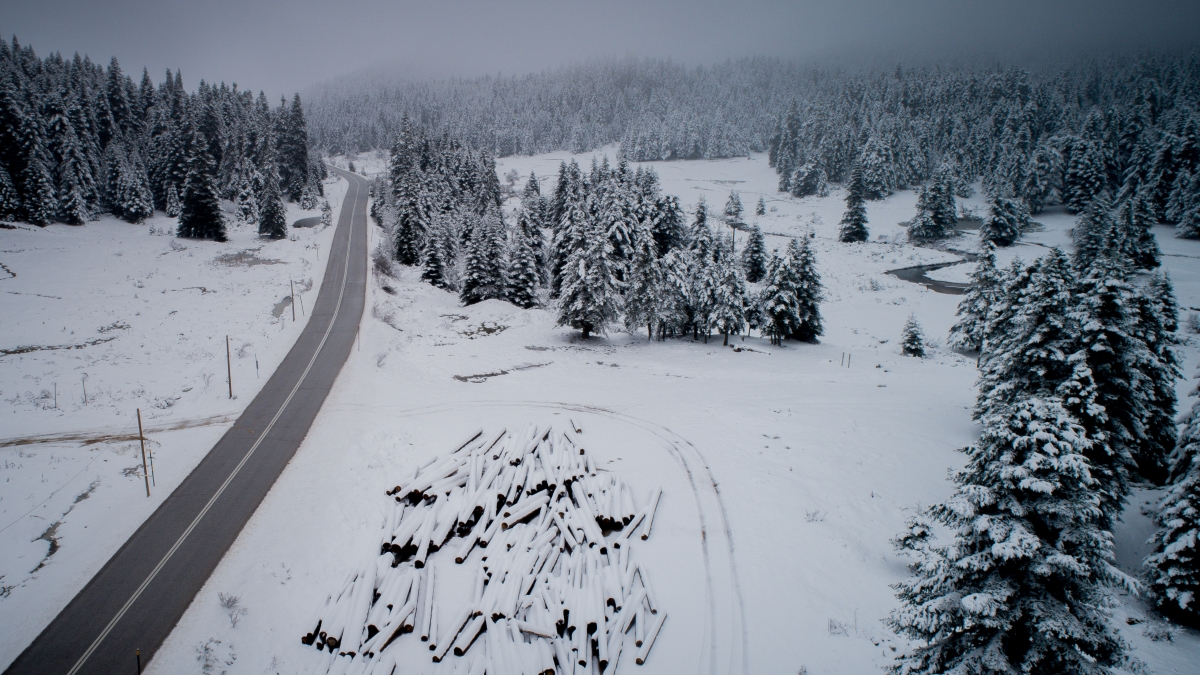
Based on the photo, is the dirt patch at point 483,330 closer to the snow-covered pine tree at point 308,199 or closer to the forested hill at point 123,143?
the forested hill at point 123,143

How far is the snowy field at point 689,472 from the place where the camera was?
1145 cm

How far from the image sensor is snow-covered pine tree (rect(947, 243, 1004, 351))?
1523 inches

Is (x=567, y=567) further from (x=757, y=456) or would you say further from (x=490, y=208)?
(x=490, y=208)

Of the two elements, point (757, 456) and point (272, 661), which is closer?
point (272, 661)

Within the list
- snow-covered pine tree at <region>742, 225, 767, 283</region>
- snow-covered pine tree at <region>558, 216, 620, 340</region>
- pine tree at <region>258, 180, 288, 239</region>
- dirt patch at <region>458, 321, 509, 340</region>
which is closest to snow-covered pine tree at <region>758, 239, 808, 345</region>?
snow-covered pine tree at <region>558, 216, 620, 340</region>

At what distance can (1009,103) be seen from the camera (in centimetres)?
11762

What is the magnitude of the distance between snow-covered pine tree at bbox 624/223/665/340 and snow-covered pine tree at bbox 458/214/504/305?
49.0 feet

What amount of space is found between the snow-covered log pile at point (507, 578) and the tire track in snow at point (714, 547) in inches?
55.2

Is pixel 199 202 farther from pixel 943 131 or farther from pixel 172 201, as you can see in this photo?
pixel 943 131

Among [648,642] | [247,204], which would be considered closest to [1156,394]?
[648,642]

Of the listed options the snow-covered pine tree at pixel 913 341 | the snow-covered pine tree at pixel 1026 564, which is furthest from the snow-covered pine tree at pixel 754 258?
the snow-covered pine tree at pixel 1026 564

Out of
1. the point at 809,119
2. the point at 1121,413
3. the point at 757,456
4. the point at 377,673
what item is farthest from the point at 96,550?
the point at 809,119

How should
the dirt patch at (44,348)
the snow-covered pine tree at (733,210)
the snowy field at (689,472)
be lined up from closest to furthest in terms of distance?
1. the snowy field at (689,472)
2. the dirt patch at (44,348)
3. the snow-covered pine tree at (733,210)

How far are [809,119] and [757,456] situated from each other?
136298mm
